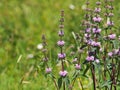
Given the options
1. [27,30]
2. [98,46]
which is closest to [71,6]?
[27,30]

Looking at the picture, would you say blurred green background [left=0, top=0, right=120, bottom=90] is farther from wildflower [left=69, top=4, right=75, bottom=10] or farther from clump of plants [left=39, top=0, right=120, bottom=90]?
clump of plants [left=39, top=0, right=120, bottom=90]

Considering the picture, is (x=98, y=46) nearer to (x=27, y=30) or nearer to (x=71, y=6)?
(x=27, y=30)

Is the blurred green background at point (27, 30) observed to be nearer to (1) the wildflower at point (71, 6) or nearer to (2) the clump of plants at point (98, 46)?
(1) the wildflower at point (71, 6)

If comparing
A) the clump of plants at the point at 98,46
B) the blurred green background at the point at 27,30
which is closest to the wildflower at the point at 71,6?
the blurred green background at the point at 27,30

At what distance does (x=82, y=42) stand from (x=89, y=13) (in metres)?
0.22

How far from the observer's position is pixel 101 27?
2830mm

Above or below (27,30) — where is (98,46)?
above

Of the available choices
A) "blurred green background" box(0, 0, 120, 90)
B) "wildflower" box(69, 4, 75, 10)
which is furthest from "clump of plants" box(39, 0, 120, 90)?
"wildflower" box(69, 4, 75, 10)

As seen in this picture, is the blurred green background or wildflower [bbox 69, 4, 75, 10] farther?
wildflower [bbox 69, 4, 75, 10]

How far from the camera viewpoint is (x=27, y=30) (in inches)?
229

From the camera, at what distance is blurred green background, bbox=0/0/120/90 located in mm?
4289

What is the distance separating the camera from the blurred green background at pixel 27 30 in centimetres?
429

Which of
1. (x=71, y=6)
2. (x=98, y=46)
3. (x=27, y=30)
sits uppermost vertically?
(x=98, y=46)

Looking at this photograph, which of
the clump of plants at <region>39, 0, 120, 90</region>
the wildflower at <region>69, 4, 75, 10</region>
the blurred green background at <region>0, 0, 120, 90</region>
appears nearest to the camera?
the clump of plants at <region>39, 0, 120, 90</region>
